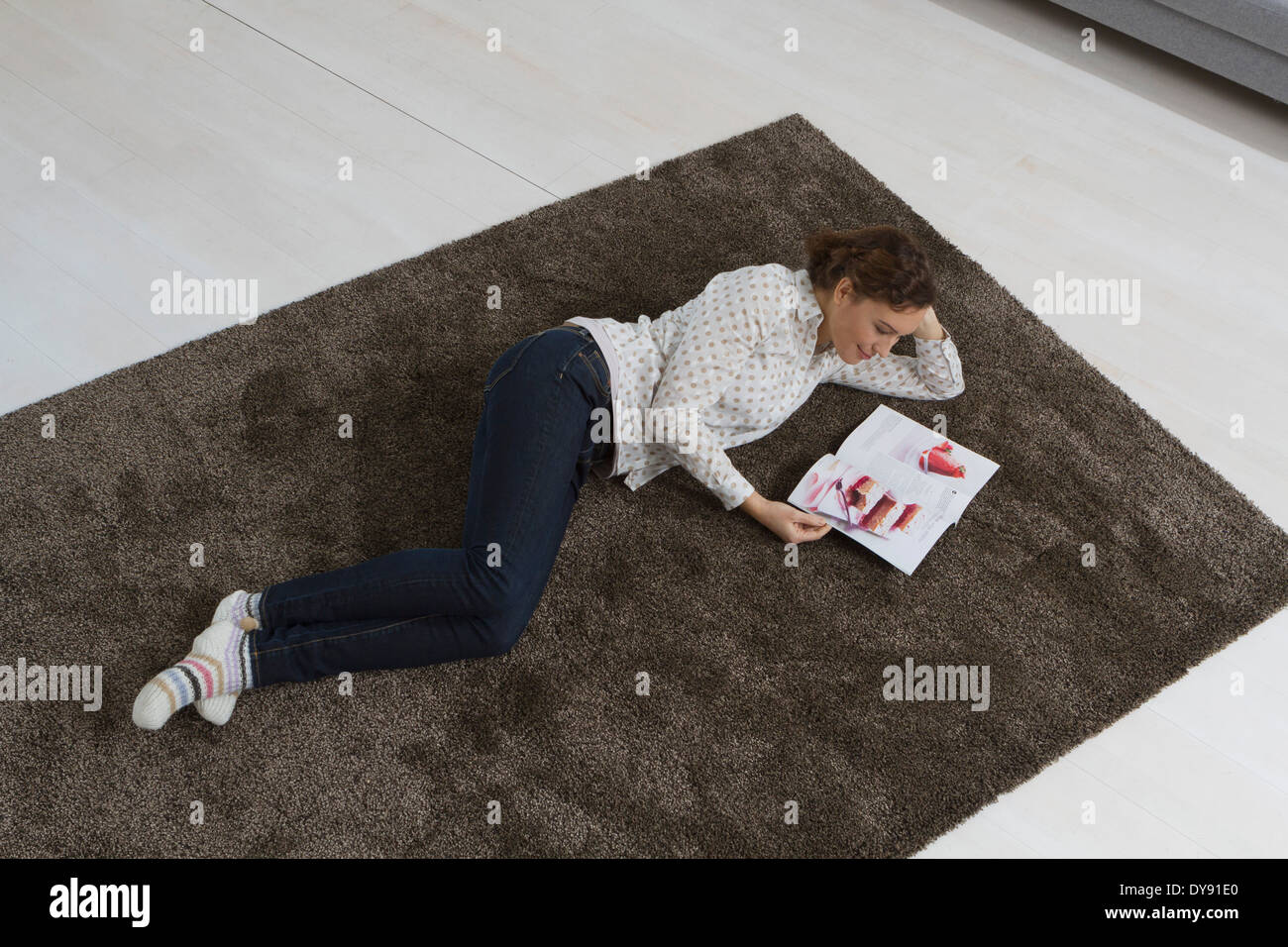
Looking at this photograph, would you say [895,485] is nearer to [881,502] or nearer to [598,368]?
[881,502]

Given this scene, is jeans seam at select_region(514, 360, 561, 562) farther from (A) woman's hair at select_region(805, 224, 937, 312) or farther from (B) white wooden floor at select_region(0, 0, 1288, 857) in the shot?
(B) white wooden floor at select_region(0, 0, 1288, 857)

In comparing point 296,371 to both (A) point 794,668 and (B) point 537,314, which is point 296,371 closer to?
(B) point 537,314

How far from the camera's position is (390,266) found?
2.34 meters

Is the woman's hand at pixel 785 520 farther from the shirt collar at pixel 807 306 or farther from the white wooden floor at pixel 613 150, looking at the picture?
the white wooden floor at pixel 613 150

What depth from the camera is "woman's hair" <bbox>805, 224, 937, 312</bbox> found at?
167cm

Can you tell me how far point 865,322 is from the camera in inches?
67.9

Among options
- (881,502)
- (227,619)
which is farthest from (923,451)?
(227,619)

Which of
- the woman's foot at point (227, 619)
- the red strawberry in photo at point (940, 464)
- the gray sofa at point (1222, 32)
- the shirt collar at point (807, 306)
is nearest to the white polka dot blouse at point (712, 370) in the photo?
the shirt collar at point (807, 306)

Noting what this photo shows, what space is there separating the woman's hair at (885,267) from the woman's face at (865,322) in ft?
0.05

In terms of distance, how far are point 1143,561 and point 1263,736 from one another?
0.35m

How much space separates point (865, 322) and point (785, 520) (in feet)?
1.21

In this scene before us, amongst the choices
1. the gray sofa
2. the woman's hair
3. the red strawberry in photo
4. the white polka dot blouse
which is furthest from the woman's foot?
the gray sofa

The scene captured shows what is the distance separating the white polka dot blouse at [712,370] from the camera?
1.74 m

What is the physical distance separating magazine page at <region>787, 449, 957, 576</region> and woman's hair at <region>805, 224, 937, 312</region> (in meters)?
0.39
